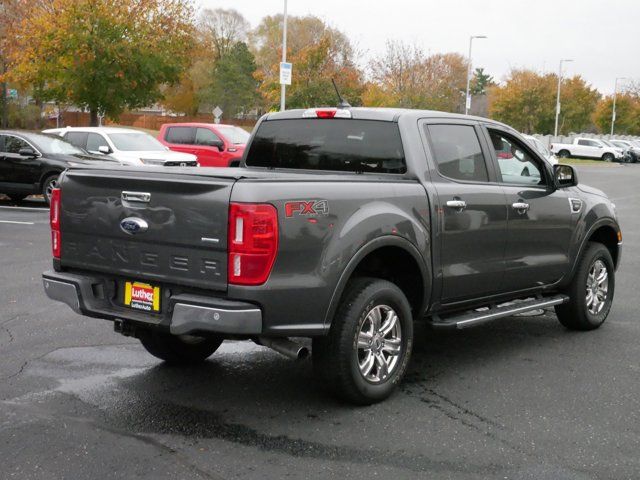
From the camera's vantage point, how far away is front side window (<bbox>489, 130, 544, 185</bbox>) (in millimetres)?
6414

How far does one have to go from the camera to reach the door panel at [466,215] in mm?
5555

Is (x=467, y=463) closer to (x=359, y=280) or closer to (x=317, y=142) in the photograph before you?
(x=359, y=280)

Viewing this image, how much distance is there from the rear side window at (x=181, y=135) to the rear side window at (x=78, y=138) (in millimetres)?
4279

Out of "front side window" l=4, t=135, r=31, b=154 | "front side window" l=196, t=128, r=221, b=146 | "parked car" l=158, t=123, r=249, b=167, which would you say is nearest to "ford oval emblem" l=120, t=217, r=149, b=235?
"front side window" l=4, t=135, r=31, b=154

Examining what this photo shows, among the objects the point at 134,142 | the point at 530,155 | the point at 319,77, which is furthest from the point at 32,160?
the point at 319,77

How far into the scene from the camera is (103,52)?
96.5 feet

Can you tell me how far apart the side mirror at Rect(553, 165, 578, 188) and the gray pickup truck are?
0.6 inches

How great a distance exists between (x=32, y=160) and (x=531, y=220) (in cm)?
1311

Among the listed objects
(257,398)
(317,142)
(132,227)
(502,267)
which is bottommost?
(257,398)

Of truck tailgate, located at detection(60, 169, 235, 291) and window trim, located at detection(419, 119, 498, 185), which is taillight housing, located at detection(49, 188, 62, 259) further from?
window trim, located at detection(419, 119, 498, 185)

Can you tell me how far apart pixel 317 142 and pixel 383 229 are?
50.4 inches

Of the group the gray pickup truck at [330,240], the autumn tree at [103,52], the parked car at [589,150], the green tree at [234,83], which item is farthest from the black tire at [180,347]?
the green tree at [234,83]

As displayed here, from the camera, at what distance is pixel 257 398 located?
5.16m

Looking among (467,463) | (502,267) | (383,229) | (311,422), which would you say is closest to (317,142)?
(383,229)
